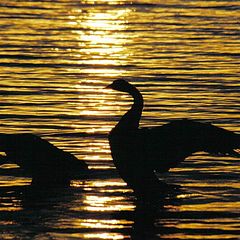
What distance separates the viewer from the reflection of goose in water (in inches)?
655

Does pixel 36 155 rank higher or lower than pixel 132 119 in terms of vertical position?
lower

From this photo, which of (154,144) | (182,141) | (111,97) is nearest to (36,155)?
(154,144)

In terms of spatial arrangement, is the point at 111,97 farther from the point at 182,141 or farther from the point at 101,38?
the point at 101,38

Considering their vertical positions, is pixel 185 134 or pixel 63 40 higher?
pixel 185 134

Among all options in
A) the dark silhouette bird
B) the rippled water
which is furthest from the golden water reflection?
the dark silhouette bird

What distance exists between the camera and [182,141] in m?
16.8

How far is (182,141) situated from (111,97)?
8.78 m

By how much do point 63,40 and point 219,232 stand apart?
19995mm

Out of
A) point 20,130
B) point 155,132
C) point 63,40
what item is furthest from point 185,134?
point 63,40

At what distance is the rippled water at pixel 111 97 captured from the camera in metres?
15.5

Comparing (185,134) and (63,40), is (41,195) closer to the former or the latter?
(185,134)

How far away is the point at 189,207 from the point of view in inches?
635

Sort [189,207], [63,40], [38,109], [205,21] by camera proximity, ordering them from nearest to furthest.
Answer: [189,207]
[38,109]
[63,40]
[205,21]

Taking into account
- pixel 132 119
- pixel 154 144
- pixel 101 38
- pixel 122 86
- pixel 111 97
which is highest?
pixel 122 86
